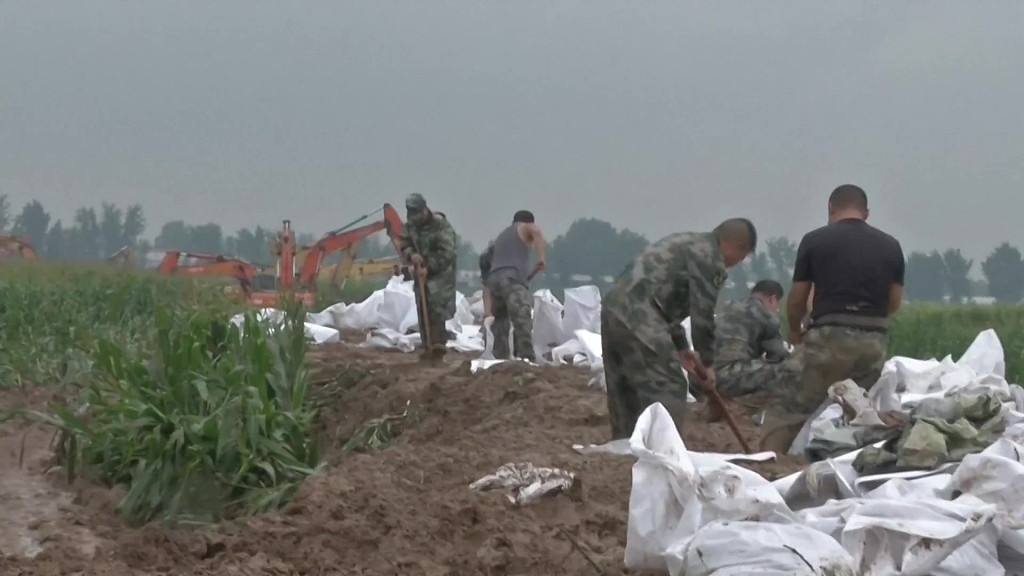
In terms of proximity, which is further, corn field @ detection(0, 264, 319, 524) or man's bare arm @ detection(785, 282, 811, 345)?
corn field @ detection(0, 264, 319, 524)

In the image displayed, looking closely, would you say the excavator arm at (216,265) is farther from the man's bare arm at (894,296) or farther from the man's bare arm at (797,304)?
the man's bare arm at (894,296)

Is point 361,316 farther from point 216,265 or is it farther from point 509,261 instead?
point 216,265

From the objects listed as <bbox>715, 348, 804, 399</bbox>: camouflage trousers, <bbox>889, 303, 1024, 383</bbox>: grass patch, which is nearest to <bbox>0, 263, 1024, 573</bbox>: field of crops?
<bbox>715, 348, 804, 399</bbox>: camouflage trousers

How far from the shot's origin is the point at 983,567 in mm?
4117

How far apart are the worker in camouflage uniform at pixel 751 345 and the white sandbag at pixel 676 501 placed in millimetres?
4247

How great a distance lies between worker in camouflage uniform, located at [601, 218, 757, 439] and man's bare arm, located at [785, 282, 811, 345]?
466mm

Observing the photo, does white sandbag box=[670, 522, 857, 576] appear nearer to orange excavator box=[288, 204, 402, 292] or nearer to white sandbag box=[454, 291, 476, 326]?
white sandbag box=[454, 291, 476, 326]

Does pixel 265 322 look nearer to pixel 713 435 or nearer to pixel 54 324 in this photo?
pixel 713 435

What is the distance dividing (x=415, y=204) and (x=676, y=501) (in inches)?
329

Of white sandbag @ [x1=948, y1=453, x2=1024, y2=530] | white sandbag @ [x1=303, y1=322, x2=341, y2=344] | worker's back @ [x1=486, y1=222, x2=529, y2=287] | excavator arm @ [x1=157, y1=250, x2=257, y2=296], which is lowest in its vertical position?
white sandbag @ [x1=948, y1=453, x2=1024, y2=530]

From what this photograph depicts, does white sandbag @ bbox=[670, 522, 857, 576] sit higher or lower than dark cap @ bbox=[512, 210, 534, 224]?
lower

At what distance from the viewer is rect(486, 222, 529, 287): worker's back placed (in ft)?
41.1

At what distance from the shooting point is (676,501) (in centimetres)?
437

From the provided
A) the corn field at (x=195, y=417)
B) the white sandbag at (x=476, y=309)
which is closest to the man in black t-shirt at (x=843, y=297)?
the corn field at (x=195, y=417)
